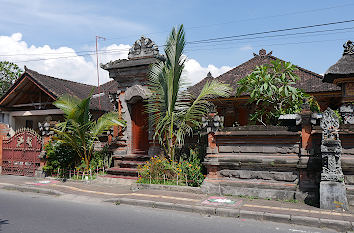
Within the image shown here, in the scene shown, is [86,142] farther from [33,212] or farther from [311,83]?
[311,83]

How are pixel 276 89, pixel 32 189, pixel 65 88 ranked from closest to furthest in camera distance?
1. pixel 276 89
2. pixel 32 189
3. pixel 65 88

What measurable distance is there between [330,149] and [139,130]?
24.2ft

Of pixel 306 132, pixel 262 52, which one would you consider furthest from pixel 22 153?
pixel 262 52

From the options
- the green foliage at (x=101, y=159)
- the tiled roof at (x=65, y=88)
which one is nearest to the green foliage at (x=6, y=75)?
the tiled roof at (x=65, y=88)

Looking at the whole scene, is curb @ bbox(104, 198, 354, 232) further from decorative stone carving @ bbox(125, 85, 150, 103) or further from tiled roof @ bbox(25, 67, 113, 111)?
tiled roof @ bbox(25, 67, 113, 111)

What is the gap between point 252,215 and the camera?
647cm

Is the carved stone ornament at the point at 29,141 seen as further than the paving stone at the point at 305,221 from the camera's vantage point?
Yes

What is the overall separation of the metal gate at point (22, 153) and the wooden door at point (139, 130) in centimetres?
384

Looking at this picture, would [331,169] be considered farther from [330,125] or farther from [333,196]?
[330,125]

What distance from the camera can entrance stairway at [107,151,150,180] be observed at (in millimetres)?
10852

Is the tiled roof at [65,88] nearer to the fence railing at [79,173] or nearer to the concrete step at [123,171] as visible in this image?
the fence railing at [79,173]

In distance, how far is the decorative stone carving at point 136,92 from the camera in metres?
11.4

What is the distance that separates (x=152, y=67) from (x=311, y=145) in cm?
552

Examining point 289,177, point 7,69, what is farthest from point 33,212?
point 7,69
